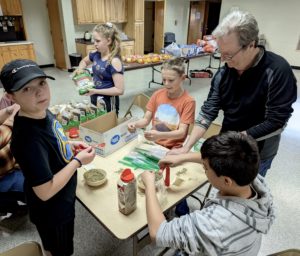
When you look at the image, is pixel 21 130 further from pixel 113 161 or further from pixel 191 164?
pixel 191 164

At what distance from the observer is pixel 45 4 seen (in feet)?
21.8

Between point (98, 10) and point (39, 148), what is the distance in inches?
277

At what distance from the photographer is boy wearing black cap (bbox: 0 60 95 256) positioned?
0.92m

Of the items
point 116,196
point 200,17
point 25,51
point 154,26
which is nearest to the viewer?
point 116,196

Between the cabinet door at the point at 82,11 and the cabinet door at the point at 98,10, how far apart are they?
0.12 meters

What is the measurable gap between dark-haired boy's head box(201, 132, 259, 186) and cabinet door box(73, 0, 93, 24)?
6900 millimetres

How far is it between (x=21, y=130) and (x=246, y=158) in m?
0.83

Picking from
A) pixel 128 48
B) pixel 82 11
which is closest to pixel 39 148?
pixel 82 11

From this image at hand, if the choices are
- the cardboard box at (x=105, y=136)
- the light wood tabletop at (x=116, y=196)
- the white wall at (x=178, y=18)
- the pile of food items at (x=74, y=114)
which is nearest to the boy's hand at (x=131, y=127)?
the cardboard box at (x=105, y=136)

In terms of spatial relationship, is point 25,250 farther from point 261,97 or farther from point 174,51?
point 174,51

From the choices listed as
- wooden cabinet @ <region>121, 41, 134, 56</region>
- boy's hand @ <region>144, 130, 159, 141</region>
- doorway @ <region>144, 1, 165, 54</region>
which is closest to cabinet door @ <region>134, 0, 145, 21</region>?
wooden cabinet @ <region>121, 41, 134, 56</region>

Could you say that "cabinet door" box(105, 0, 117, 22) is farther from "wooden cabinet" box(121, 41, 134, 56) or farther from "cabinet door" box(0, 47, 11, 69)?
"cabinet door" box(0, 47, 11, 69)

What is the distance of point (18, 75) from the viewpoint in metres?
0.92

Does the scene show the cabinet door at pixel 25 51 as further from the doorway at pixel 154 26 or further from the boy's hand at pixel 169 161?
the boy's hand at pixel 169 161
